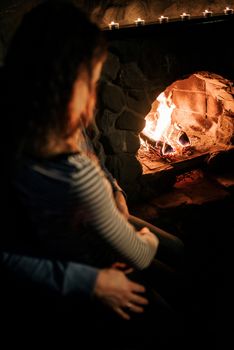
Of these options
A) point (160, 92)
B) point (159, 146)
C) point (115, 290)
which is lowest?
point (115, 290)

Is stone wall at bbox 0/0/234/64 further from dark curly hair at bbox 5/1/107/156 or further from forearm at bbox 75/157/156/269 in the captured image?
forearm at bbox 75/157/156/269

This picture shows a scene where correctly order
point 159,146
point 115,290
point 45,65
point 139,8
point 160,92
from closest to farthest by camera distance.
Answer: point 45,65, point 115,290, point 160,92, point 139,8, point 159,146

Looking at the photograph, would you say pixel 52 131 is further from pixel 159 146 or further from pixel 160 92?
pixel 159 146

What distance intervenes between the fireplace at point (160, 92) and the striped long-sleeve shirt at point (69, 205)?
86.1 inches

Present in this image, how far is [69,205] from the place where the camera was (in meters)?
1.42

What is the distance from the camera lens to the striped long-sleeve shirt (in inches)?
55.1

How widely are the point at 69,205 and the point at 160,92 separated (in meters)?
2.84

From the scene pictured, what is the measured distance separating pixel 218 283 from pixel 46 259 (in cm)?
247

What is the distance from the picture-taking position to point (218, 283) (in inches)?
133

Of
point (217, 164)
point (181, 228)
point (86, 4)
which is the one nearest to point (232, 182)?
point (217, 164)

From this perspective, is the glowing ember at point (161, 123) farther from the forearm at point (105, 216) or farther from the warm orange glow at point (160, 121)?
the forearm at point (105, 216)

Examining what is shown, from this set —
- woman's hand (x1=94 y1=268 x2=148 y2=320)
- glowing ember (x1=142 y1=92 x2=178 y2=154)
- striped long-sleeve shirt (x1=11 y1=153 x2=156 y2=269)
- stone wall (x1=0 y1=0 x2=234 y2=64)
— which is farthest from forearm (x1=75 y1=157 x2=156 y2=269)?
glowing ember (x1=142 y1=92 x2=178 y2=154)

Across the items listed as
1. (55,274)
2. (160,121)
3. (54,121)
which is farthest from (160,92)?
(55,274)

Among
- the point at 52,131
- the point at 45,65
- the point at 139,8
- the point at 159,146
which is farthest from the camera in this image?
the point at 159,146
